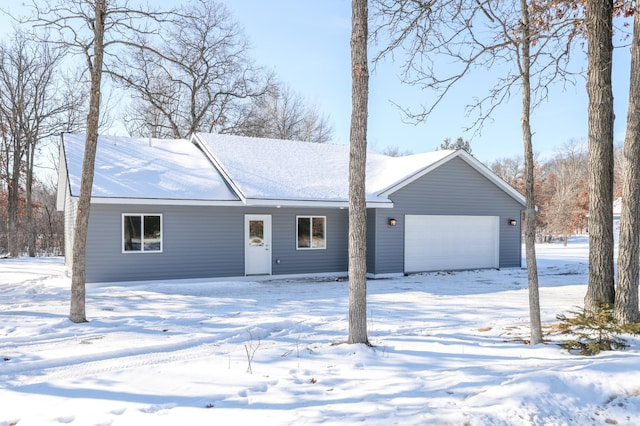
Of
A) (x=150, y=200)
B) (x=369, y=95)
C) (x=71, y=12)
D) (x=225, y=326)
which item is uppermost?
(x=71, y=12)

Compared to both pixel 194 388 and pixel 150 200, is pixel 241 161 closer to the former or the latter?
pixel 150 200

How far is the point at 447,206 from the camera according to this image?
16.0m

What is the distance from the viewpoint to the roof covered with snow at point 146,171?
12398 millimetres

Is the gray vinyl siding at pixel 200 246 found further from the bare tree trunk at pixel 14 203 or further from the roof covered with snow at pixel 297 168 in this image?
the bare tree trunk at pixel 14 203

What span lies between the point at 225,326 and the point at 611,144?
6892mm

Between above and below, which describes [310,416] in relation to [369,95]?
below

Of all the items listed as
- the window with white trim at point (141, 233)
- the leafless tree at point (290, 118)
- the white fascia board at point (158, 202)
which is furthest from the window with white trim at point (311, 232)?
the leafless tree at point (290, 118)

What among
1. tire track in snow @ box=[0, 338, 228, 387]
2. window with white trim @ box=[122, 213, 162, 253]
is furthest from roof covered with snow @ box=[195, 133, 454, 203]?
tire track in snow @ box=[0, 338, 228, 387]

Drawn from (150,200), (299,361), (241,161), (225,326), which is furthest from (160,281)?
(299,361)

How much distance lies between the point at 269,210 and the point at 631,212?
9665 millimetres

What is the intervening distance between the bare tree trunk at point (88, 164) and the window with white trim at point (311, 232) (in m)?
7.60

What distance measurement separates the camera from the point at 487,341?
243 inches

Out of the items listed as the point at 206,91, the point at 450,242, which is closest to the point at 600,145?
the point at 450,242

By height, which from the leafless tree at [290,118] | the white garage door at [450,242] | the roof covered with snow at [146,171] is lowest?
the white garage door at [450,242]
